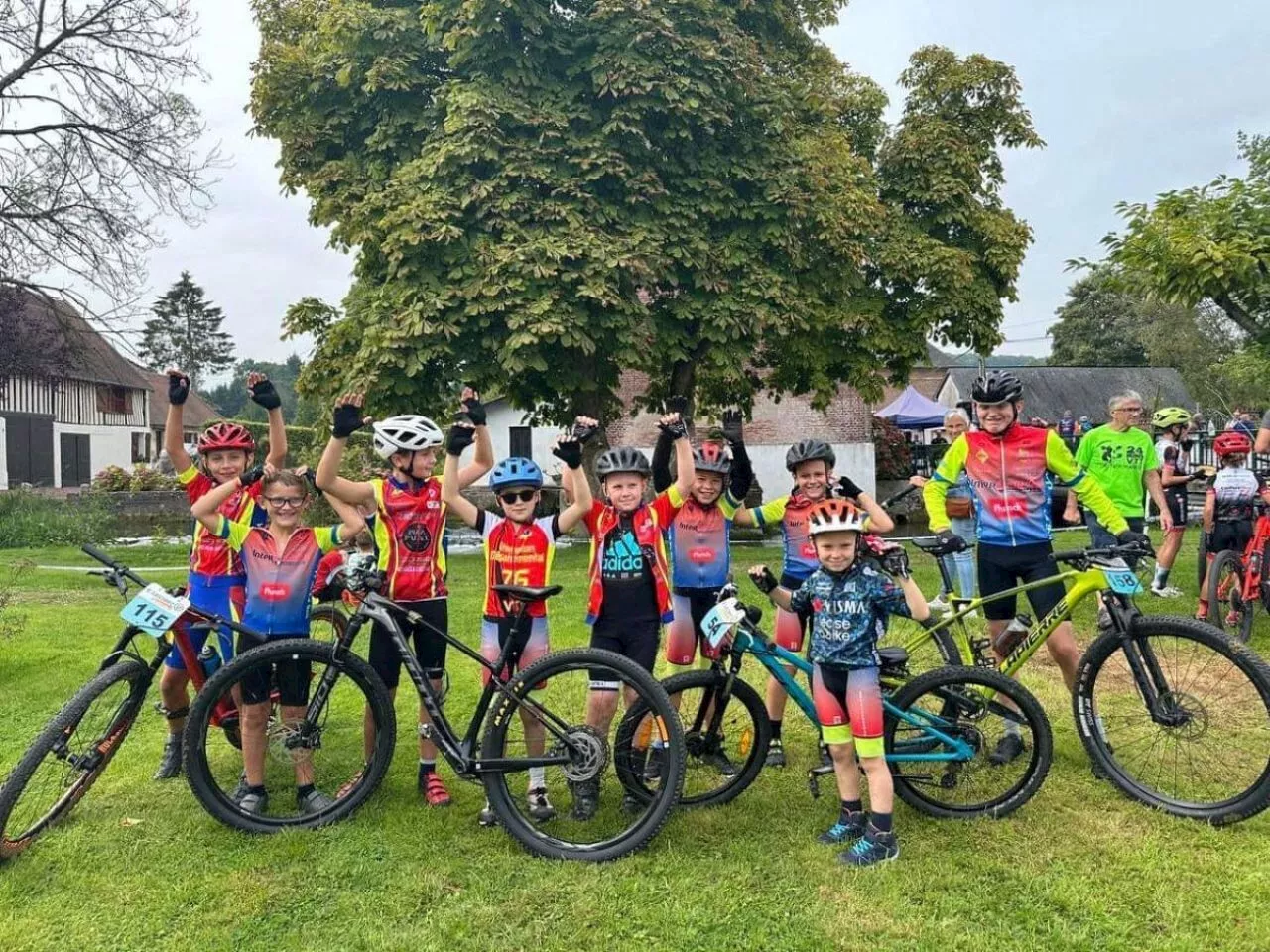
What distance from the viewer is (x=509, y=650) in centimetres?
382

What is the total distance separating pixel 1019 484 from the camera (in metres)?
4.50

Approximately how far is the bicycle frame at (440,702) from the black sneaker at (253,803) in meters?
0.35

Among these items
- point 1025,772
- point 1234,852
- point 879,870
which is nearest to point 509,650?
point 879,870

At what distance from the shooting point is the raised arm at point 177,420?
13.6ft

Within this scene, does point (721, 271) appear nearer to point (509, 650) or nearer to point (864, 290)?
point (864, 290)

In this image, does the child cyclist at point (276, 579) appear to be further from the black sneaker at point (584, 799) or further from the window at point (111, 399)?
the window at point (111, 399)

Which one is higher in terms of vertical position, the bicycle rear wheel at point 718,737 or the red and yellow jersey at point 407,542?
the red and yellow jersey at point 407,542

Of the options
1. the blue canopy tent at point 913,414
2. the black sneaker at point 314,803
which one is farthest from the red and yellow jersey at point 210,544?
the blue canopy tent at point 913,414

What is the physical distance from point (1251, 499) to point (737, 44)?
836cm

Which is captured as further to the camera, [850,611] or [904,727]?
[904,727]

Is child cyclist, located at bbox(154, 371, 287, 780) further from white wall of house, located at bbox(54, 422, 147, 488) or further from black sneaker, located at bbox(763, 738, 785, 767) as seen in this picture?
white wall of house, located at bbox(54, 422, 147, 488)

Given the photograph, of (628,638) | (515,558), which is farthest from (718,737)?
(515,558)

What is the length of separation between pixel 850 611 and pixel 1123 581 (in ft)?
4.45

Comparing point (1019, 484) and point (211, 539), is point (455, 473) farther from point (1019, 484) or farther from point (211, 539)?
point (1019, 484)
